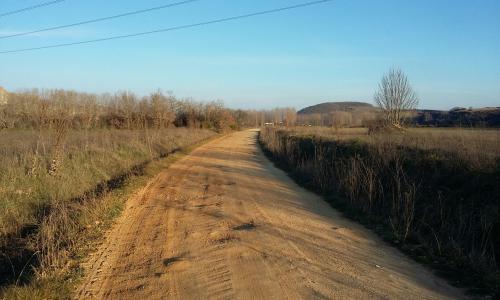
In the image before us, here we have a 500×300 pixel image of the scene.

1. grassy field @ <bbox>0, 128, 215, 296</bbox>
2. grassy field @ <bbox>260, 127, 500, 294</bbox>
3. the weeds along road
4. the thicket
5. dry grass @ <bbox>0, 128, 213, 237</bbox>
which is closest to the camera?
the weeds along road

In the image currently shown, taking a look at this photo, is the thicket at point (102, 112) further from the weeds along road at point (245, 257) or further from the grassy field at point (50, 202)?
the weeds along road at point (245, 257)

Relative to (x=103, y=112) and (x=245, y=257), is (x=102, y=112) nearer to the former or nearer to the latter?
(x=103, y=112)

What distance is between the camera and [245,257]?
21.0ft

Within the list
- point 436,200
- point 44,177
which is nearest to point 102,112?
point 44,177

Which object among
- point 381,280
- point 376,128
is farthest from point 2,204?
point 376,128

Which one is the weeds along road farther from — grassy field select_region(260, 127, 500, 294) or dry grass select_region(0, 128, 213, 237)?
dry grass select_region(0, 128, 213, 237)

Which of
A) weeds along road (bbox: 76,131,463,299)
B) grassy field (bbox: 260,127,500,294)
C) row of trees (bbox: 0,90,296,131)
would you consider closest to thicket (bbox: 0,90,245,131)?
row of trees (bbox: 0,90,296,131)

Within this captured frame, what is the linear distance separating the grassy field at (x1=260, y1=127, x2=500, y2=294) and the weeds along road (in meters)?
0.54

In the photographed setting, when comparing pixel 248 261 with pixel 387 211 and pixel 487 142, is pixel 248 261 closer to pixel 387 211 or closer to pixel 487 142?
pixel 387 211

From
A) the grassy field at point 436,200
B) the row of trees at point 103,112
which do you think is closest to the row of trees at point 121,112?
the row of trees at point 103,112

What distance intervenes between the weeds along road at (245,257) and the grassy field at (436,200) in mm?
542

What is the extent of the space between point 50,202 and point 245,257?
6.34 m

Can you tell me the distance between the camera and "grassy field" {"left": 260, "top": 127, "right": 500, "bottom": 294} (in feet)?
21.6

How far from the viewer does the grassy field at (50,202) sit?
6323 millimetres
